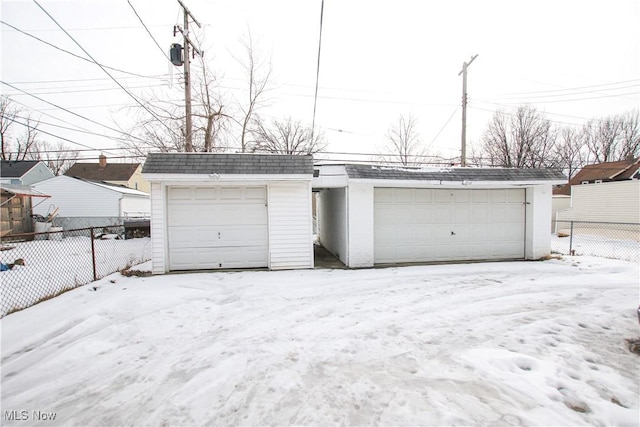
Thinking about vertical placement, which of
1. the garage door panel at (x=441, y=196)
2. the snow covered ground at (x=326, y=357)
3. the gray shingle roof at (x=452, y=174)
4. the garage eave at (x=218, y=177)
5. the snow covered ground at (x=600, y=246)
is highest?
the gray shingle roof at (x=452, y=174)

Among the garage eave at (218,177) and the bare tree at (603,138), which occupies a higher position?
the bare tree at (603,138)

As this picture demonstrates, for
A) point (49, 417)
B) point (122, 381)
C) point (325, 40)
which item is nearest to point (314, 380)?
point (122, 381)

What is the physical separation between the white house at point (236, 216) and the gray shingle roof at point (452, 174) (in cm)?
156

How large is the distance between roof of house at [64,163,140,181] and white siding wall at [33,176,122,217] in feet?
29.9

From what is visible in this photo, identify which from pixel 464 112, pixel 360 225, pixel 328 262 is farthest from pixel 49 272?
pixel 464 112

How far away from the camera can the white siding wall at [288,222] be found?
7609 mm

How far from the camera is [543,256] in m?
8.83

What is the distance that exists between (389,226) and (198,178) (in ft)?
17.4

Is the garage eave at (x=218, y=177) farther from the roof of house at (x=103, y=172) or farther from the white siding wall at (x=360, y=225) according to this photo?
the roof of house at (x=103, y=172)

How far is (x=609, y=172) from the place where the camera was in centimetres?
2039

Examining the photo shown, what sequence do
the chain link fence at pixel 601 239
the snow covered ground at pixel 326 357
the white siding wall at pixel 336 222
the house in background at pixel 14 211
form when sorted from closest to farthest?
the snow covered ground at pixel 326 357 < the white siding wall at pixel 336 222 < the chain link fence at pixel 601 239 < the house in background at pixel 14 211

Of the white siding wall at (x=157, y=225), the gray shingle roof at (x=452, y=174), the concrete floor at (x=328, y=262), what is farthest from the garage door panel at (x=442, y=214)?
the white siding wall at (x=157, y=225)

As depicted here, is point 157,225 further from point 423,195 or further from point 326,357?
point 423,195

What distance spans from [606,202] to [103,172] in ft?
134
